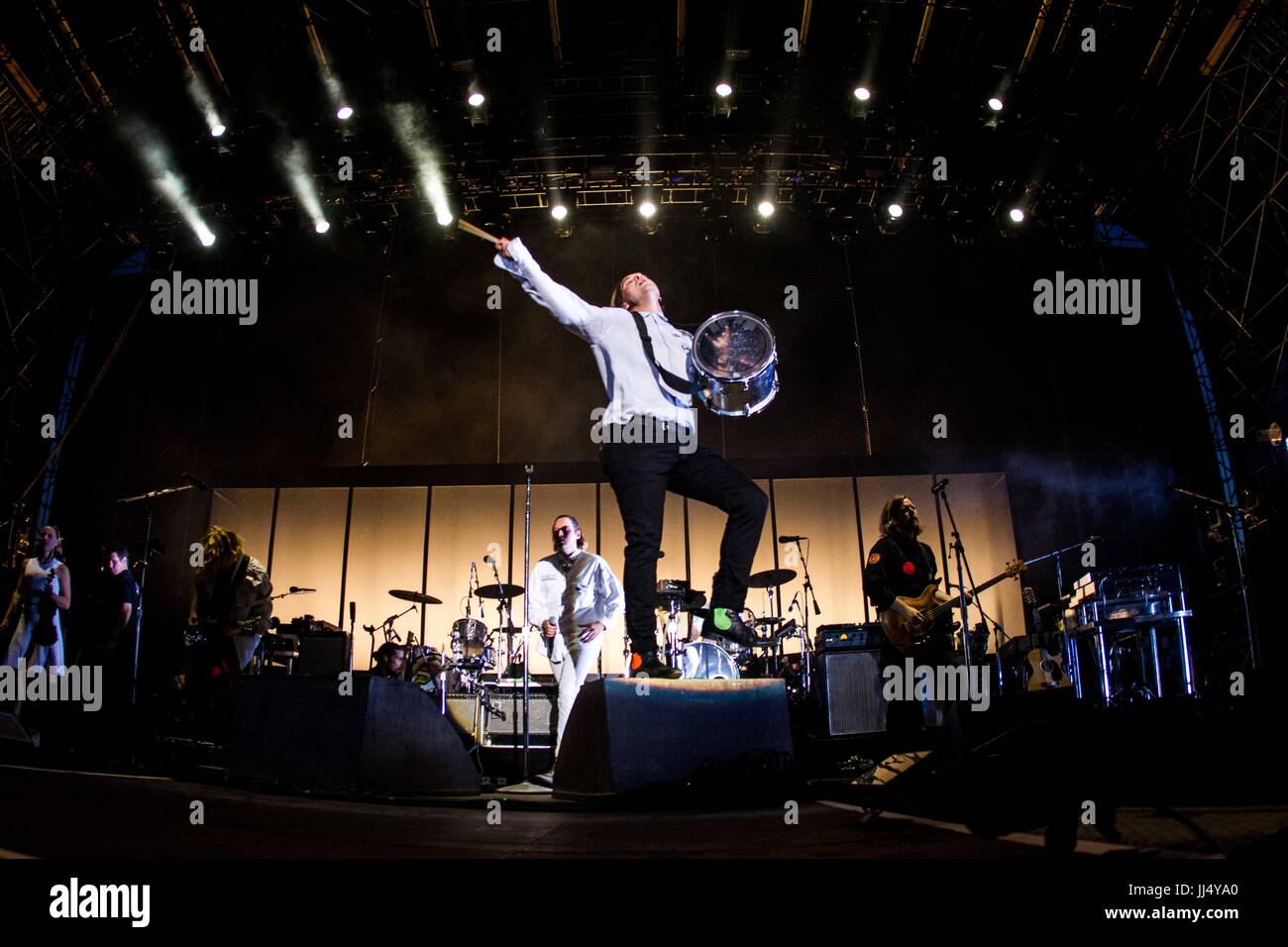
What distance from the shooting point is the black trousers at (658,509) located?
11.3ft

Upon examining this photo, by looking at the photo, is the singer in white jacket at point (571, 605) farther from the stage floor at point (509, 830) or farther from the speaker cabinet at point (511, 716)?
the stage floor at point (509, 830)

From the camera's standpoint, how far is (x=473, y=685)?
7.59m

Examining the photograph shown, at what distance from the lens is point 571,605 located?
565 centimetres

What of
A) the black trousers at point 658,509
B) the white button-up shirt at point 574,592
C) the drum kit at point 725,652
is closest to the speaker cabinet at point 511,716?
the drum kit at point 725,652

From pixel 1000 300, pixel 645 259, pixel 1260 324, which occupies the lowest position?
pixel 1260 324

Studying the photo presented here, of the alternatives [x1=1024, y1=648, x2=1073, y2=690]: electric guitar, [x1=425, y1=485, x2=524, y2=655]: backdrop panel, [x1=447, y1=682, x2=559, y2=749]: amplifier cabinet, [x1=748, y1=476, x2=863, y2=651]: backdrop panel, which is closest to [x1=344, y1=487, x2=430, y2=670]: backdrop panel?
[x1=425, y1=485, x2=524, y2=655]: backdrop panel

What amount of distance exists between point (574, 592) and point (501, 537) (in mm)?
6055

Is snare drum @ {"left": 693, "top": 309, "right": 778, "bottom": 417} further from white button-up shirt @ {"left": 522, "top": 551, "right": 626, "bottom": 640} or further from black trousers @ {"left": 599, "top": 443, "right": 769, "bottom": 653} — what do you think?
white button-up shirt @ {"left": 522, "top": 551, "right": 626, "bottom": 640}

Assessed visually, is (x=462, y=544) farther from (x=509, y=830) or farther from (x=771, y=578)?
(x=509, y=830)
